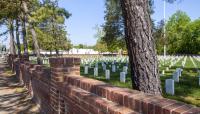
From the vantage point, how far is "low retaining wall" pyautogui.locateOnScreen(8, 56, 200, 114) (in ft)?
10.3

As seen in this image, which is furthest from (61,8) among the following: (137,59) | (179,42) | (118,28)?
(179,42)

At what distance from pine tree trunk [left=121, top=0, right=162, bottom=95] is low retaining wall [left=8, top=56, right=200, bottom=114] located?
1.92 ft

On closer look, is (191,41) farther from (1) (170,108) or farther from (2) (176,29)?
(1) (170,108)

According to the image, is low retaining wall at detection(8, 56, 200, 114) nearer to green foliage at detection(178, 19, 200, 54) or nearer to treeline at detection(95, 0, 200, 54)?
treeline at detection(95, 0, 200, 54)

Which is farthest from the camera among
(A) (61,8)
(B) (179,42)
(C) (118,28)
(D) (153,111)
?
(B) (179,42)

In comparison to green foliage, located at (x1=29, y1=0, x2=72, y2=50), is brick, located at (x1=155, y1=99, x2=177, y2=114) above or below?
below

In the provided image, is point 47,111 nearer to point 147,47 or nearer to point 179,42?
point 147,47

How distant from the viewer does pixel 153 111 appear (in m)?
3.12

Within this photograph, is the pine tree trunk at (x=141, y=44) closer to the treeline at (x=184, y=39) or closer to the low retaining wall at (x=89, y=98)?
the low retaining wall at (x=89, y=98)

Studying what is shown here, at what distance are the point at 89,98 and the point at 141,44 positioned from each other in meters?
1.13

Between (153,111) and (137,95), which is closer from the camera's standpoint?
(153,111)

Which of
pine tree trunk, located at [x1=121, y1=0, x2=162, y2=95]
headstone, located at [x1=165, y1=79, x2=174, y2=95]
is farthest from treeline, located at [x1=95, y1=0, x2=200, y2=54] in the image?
pine tree trunk, located at [x1=121, y1=0, x2=162, y2=95]

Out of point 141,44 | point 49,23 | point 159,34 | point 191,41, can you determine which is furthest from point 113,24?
point 141,44

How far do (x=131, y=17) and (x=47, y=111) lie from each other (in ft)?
15.4
